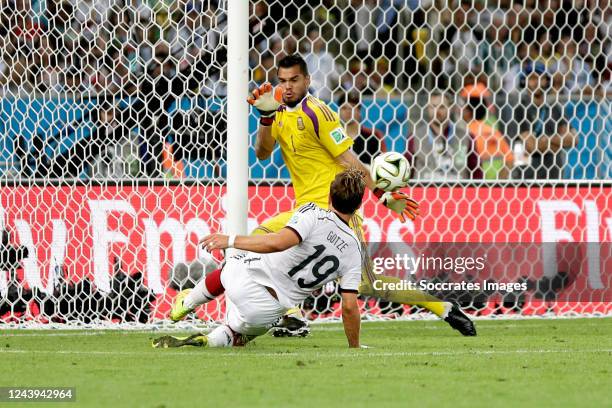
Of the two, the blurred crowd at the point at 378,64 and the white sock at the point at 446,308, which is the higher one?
the blurred crowd at the point at 378,64

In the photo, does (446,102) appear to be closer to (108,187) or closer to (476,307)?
(476,307)

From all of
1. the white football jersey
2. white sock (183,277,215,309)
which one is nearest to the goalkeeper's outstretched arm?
white sock (183,277,215,309)

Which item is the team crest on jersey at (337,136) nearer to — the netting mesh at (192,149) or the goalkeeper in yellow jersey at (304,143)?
the goalkeeper in yellow jersey at (304,143)

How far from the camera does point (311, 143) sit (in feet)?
25.8

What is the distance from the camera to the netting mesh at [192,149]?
9180 mm

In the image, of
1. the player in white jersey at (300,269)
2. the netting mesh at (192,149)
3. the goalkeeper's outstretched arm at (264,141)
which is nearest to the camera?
the player in white jersey at (300,269)

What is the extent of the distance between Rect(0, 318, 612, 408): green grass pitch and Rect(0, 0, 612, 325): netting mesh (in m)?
1.07

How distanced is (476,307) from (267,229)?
2.83m

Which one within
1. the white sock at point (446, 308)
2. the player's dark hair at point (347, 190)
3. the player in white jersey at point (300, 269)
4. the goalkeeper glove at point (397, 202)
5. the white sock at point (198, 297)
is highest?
the player's dark hair at point (347, 190)

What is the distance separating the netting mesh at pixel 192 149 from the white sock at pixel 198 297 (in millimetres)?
1912

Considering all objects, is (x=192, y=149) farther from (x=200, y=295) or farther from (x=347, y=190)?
(x=347, y=190)

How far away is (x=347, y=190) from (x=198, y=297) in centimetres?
127

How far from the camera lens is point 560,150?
10391 millimetres

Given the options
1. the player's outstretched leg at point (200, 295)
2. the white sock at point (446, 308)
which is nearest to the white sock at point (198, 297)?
the player's outstretched leg at point (200, 295)
